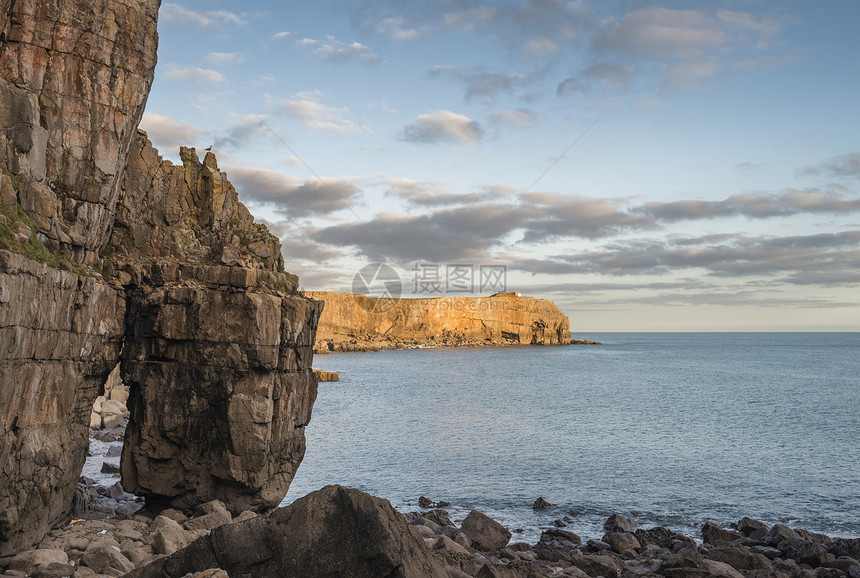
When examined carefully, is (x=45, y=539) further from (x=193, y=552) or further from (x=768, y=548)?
(x=768, y=548)

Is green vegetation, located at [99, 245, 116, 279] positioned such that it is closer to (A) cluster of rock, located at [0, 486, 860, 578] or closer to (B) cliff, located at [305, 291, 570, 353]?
(A) cluster of rock, located at [0, 486, 860, 578]

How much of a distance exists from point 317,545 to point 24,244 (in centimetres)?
1029

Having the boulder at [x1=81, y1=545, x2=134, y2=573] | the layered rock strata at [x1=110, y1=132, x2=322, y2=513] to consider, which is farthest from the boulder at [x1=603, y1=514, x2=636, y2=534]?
the boulder at [x1=81, y1=545, x2=134, y2=573]

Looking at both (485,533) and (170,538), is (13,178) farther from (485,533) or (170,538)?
(485,533)

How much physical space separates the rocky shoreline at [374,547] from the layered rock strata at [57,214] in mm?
2325

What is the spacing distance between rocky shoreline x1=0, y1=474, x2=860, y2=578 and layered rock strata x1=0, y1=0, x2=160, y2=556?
7.63 feet

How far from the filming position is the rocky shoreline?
33.8ft

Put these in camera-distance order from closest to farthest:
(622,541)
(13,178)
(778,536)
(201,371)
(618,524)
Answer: (13,178)
(201,371)
(622,541)
(778,536)
(618,524)

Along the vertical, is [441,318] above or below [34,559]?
above

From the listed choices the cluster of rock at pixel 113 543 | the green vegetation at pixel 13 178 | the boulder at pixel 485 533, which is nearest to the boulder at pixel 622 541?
the boulder at pixel 485 533

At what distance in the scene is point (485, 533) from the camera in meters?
23.1

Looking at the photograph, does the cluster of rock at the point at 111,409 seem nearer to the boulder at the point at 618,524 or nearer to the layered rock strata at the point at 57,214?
the layered rock strata at the point at 57,214

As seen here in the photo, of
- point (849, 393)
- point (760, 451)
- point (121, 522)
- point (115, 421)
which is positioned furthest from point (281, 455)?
point (849, 393)

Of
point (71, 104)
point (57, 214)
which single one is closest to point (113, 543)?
point (57, 214)
